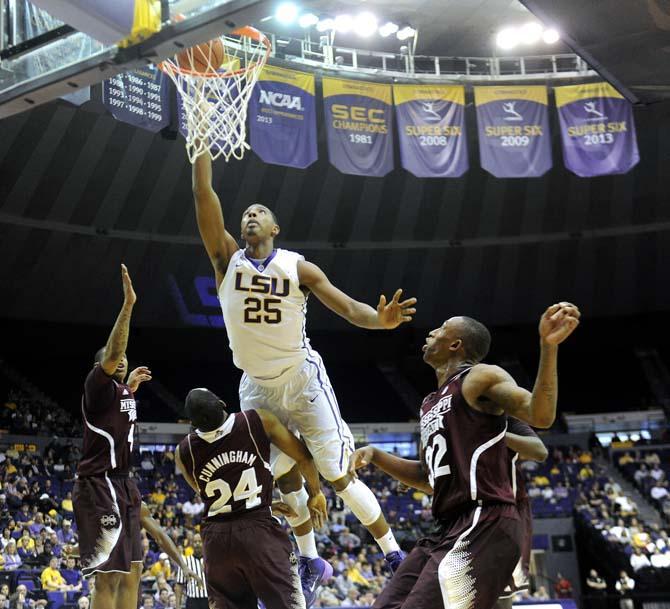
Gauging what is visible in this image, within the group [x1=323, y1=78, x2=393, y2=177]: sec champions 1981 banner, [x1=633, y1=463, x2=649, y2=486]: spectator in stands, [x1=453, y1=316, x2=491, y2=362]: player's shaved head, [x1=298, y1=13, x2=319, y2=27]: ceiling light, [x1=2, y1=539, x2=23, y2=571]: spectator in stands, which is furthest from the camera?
[x1=633, y1=463, x2=649, y2=486]: spectator in stands

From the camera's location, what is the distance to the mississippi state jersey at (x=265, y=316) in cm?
529

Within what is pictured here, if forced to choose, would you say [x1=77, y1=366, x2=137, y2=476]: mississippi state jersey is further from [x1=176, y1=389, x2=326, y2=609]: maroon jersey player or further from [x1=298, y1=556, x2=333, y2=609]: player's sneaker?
[x1=298, y1=556, x2=333, y2=609]: player's sneaker

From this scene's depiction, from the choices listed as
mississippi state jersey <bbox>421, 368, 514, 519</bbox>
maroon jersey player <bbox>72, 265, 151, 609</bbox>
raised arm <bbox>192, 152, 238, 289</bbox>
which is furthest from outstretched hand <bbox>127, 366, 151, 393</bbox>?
mississippi state jersey <bbox>421, 368, 514, 519</bbox>

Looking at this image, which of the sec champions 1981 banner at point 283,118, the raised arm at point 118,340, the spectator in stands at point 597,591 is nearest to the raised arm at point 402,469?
the raised arm at point 118,340

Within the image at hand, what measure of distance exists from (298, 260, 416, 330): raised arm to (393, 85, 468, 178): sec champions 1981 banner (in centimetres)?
1372

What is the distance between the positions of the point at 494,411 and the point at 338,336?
83.9 ft

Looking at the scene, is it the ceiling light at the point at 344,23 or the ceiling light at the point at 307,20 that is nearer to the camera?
the ceiling light at the point at 307,20

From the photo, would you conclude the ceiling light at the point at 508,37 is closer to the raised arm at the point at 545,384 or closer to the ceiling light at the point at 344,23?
the ceiling light at the point at 344,23

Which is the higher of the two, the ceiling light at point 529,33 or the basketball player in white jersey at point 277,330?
the ceiling light at point 529,33

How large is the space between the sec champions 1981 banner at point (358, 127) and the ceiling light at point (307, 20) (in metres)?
1.51

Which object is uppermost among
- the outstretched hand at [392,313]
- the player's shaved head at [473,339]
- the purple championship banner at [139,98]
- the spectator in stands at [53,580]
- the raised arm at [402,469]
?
the purple championship banner at [139,98]

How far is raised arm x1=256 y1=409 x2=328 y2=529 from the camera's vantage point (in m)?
5.18

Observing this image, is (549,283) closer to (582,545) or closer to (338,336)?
(338,336)

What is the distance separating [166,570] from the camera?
47.0 feet
